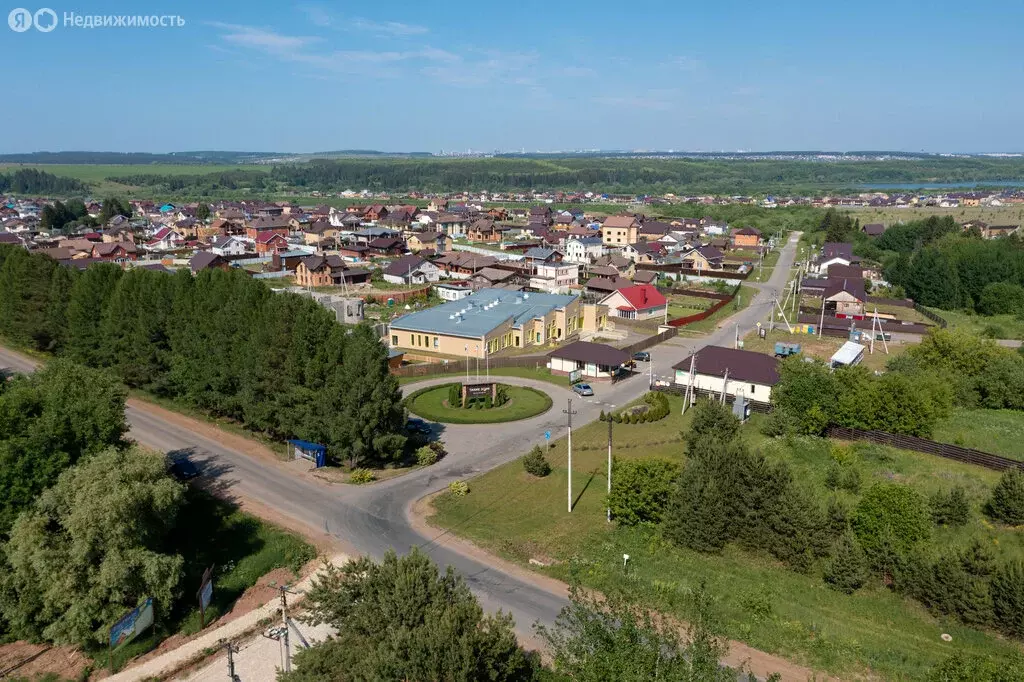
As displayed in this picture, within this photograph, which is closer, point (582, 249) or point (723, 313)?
point (723, 313)

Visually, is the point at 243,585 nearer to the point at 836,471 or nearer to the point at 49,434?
the point at 49,434

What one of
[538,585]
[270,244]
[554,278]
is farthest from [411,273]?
[538,585]

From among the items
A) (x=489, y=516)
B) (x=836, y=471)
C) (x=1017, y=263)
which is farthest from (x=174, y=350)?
(x=1017, y=263)

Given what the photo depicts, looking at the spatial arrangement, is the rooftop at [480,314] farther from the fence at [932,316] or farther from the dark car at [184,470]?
the fence at [932,316]


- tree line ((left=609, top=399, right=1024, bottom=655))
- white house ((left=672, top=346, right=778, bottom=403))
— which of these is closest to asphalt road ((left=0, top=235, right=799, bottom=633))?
white house ((left=672, top=346, right=778, bottom=403))

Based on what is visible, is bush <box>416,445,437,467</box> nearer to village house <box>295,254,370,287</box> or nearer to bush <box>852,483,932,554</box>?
bush <box>852,483,932,554</box>

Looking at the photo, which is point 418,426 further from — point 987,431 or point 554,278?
point 554,278

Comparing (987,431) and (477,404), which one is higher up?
(987,431)
